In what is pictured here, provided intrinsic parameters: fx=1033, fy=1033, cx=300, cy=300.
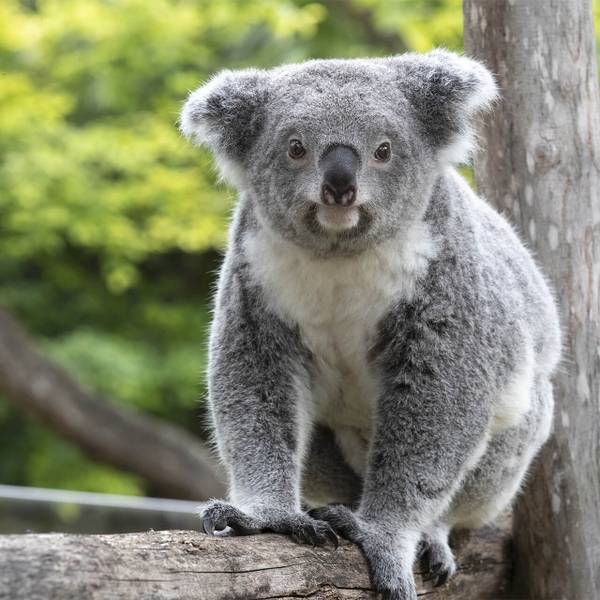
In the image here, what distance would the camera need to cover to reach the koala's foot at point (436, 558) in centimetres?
376

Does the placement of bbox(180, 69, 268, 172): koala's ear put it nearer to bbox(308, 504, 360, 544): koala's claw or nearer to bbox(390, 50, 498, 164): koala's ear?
bbox(390, 50, 498, 164): koala's ear

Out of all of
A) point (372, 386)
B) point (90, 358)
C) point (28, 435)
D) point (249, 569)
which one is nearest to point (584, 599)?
point (372, 386)

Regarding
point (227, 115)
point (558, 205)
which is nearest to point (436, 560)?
point (558, 205)

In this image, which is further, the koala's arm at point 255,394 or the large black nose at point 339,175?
the koala's arm at point 255,394

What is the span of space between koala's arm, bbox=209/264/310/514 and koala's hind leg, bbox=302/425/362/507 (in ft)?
1.36

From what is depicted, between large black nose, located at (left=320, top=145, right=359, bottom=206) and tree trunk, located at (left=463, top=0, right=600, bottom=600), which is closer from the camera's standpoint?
large black nose, located at (left=320, top=145, right=359, bottom=206)

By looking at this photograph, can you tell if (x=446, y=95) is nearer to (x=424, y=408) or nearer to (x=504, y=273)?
(x=504, y=273)

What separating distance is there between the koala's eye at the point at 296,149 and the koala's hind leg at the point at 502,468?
136 cm

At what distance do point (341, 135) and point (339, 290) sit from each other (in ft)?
1.94

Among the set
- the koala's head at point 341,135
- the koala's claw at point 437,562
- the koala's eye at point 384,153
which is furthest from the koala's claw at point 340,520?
the koala's eye at point 384,153

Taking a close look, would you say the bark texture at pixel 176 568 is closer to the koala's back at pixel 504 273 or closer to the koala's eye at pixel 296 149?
the koala's back at pixel 504 273

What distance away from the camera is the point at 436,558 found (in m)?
3.76

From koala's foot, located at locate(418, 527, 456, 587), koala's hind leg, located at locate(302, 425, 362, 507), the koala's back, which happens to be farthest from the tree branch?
koala's foot, located at locate(418, 527, 456, 587)

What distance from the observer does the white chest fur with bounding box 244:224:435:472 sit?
3590mm
